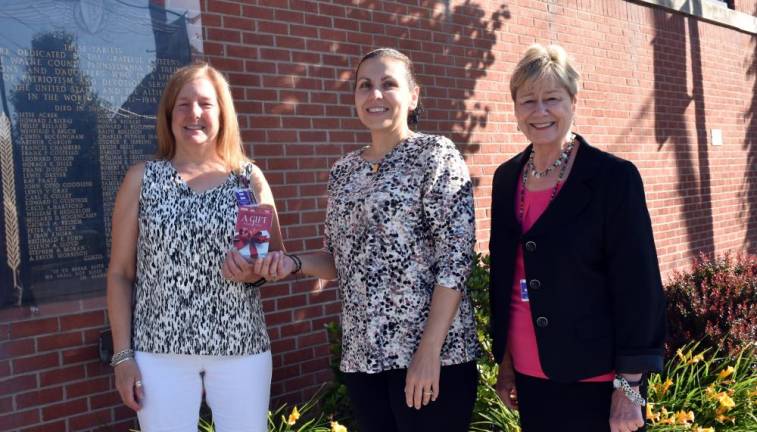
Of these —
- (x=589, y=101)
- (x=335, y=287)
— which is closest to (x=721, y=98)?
(x=589, y=101)

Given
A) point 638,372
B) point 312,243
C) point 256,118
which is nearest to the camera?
point 638,372

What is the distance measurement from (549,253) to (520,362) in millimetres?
456

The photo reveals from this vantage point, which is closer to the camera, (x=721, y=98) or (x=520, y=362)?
(x=520, y=362)

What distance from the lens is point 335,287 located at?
5129mm

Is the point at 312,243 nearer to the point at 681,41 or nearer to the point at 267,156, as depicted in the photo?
the point at 267,156

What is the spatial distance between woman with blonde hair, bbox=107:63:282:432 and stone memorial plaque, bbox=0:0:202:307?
1.19m

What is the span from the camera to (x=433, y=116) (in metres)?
5.88

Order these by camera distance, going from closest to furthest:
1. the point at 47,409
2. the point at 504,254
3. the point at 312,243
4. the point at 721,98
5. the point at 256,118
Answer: the point at 504,254
the point at 47,409
the point at 256,118
the point at 312,243
the point at 721,98

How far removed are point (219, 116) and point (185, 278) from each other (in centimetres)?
69

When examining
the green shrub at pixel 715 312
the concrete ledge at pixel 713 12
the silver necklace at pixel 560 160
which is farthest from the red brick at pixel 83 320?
the concrete ledge at pixel 713 12

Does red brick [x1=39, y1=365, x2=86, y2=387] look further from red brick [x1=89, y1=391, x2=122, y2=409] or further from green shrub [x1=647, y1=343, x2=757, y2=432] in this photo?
green shrub [x1=647, y1=343, x2=757, y2=432]

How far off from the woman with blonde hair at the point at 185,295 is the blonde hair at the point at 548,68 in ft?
3.78

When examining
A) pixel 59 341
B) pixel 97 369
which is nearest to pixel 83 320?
pixel 59 341

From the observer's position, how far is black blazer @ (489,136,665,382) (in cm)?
239
